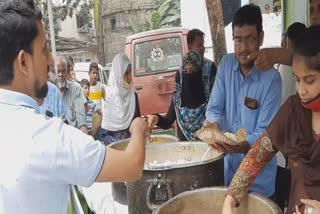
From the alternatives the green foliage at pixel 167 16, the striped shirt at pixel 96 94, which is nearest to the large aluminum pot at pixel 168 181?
the striped shirt at pixel 96 94

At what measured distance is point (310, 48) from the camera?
49.1 inches

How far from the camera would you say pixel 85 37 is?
2434 cm

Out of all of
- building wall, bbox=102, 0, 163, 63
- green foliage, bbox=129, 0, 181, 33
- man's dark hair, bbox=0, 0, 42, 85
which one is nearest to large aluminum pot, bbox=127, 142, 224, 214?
man's dark hair, bbox=0, 0, 42, 85

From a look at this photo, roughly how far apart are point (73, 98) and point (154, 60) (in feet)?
12.5

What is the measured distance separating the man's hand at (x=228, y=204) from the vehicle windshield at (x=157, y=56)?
6252 millimetres

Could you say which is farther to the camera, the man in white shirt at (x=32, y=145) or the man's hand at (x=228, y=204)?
the man's hand at (x=228, y=204)

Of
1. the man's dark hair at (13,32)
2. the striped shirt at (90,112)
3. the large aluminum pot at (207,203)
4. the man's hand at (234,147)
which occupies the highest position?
the man's dark hair at (13,32)

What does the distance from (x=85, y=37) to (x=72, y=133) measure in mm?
24023

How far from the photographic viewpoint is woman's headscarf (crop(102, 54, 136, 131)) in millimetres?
3746

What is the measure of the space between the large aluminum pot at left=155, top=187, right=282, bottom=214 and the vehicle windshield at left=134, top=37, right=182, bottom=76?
614 cm

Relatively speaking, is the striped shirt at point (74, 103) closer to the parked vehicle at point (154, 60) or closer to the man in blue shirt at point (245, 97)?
the man in blue shirt at point (245, 97)

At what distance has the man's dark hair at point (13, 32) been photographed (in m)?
1.03

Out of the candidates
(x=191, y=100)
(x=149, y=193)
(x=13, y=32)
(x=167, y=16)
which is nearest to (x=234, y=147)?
(x=149, y=193)

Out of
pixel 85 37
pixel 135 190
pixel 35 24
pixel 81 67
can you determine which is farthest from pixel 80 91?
pixel 85 37
